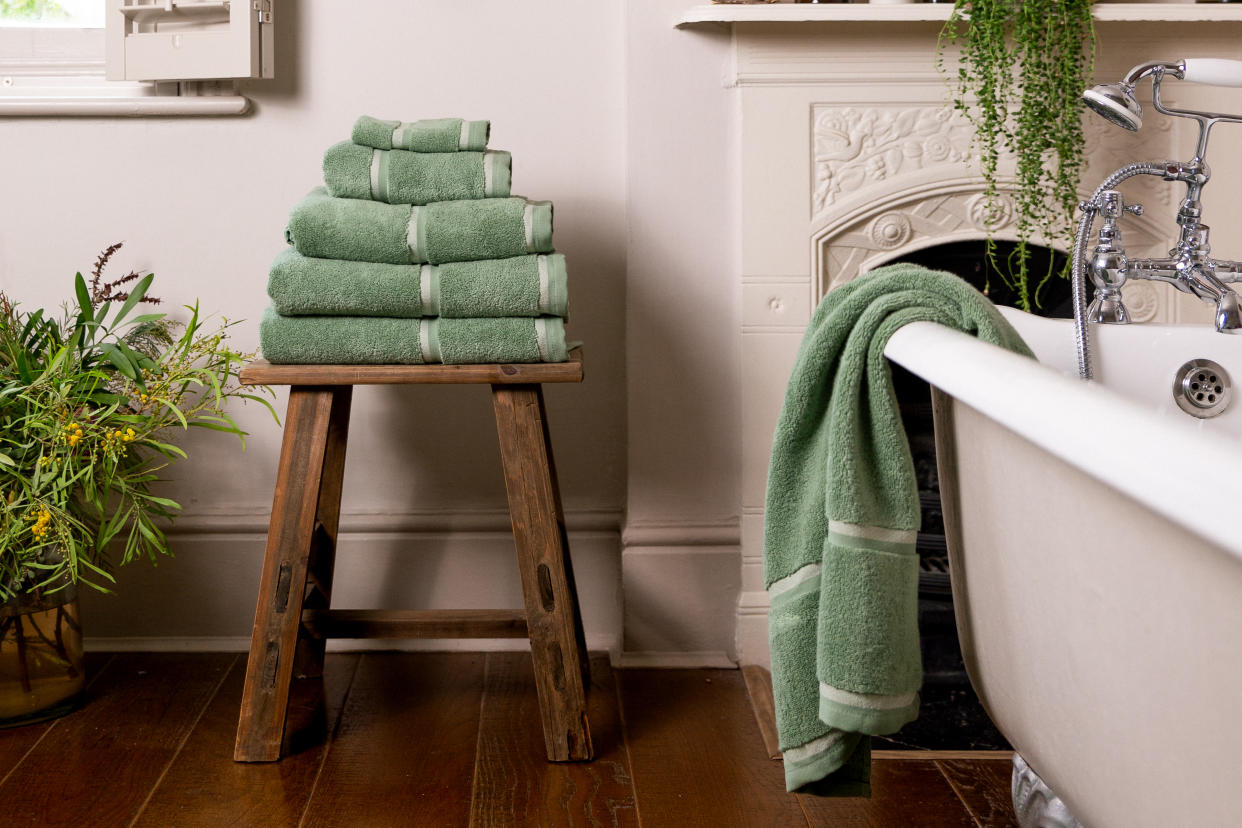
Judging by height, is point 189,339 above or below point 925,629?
above

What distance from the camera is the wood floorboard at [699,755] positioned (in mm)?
1397

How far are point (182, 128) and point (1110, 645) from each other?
1674mm

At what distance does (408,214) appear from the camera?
1482 mm

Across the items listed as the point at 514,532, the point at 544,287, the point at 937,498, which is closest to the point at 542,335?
the point at 544,287

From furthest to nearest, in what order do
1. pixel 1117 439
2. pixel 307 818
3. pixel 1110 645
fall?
1. pixel 307 818
2. pixel 1110 645
3. pixel 1117 439

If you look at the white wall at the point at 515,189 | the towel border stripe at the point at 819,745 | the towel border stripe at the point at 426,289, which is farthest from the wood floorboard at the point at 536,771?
the towel border stripe at the point at 426,289

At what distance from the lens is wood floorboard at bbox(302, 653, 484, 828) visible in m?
1.39

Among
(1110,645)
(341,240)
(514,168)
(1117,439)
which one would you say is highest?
(514,168)

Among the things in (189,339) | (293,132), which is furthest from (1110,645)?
(293,132)

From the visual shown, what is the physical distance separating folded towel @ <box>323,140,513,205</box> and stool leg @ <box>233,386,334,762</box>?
0.93ft

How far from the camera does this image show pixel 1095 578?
2.67 ft

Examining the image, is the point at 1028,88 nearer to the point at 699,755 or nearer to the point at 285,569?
the point at 699,755

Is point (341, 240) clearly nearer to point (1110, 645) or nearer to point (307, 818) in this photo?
point (307, 818)

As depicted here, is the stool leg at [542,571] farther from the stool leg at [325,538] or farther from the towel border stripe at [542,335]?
the stool leg at [325,538]
